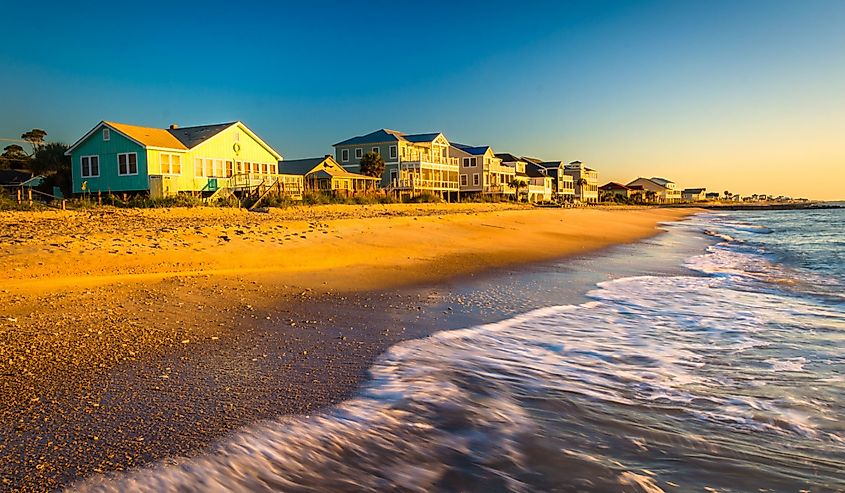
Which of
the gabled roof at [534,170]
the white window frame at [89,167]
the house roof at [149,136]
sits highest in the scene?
the gabled roof at [534,170]

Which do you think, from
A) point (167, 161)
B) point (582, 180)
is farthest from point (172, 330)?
point (582, 180)

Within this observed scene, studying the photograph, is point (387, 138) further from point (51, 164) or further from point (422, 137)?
point (51, 164)

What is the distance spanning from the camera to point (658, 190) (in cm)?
15350

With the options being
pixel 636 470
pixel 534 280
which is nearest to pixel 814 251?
pixel 534 280

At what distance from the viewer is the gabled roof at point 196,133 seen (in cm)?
3459

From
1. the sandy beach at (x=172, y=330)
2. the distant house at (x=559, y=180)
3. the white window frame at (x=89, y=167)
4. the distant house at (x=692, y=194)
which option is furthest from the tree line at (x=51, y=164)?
the distant house at (x=692, y=194)

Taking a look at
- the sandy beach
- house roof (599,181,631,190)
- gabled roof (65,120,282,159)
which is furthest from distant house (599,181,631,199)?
the sandy beach

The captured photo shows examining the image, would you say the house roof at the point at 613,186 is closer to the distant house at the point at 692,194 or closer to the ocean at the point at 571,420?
the distant house at the point at 692,194

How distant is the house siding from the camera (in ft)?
104

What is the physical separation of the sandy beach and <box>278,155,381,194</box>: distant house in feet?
88.3

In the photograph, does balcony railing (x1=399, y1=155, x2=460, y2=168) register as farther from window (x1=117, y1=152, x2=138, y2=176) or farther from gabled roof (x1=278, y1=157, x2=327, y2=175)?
window (x1=117, y1=152, x2=138, y2=176)

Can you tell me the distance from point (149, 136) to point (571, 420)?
34.4 meters

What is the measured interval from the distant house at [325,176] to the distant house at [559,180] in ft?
162

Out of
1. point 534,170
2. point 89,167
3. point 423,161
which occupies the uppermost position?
point 534,170
